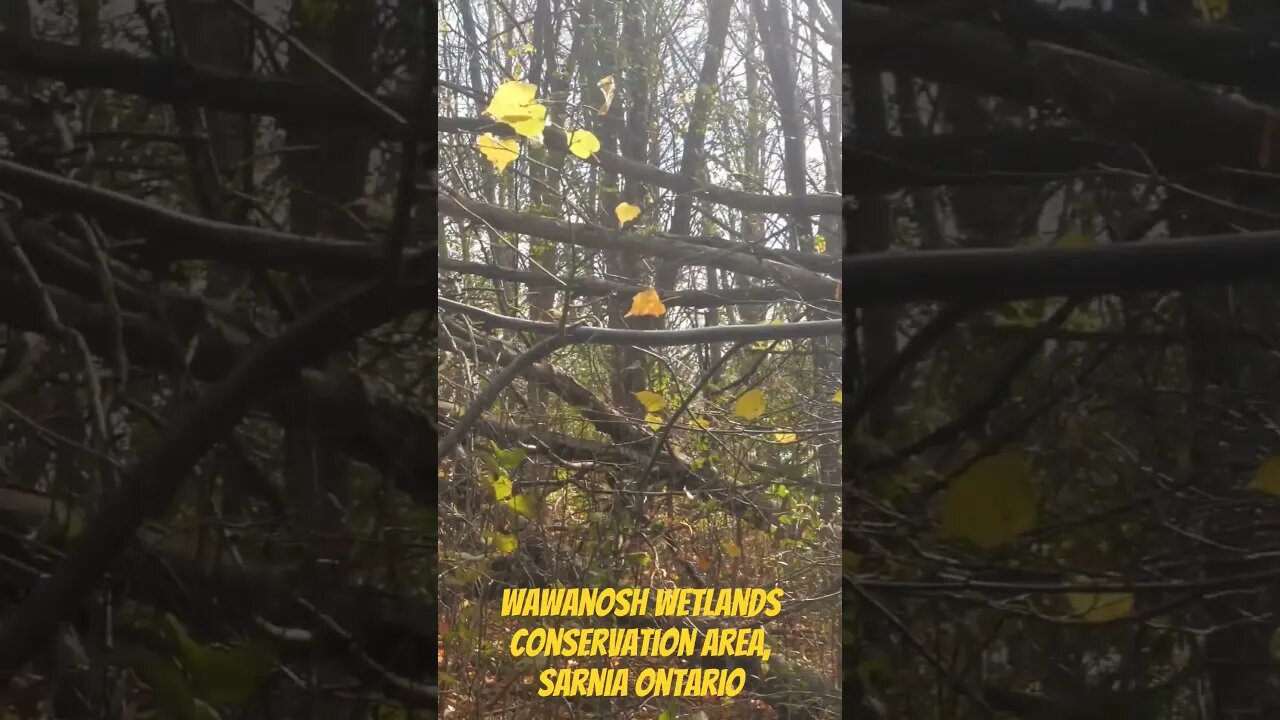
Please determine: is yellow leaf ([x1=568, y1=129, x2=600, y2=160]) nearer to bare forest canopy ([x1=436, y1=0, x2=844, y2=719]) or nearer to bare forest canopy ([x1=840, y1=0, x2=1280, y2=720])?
bare forest canopy ([x1=436, y1=0, x2=844, y2=719])

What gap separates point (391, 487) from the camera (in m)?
1.03

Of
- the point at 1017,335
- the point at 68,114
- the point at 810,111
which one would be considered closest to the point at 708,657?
the point at 1017,335

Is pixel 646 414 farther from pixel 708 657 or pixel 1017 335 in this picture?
pixel 1017 335

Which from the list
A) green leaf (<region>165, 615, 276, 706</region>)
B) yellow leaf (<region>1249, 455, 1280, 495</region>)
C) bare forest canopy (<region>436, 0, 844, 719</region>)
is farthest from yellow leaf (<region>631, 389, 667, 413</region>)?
yellow leaf (<region>1249, 455, 1280, 495</region>)

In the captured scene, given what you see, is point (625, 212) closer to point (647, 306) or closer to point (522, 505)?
point (647, 306)

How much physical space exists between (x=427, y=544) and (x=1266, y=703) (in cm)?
101

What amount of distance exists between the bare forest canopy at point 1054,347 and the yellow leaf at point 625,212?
248 mm

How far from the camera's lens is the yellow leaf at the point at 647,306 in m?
1.04

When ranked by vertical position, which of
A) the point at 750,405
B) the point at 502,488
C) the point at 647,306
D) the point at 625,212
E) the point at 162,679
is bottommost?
the point at 162,679

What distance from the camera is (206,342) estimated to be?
3.34ft

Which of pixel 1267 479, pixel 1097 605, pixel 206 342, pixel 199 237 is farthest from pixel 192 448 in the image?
pixel 1267 479

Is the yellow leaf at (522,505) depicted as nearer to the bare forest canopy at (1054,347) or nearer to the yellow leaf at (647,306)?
the yellow leaf at (647,306)

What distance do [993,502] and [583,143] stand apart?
Answer: 0.63 metres

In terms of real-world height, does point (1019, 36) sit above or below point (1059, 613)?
above
